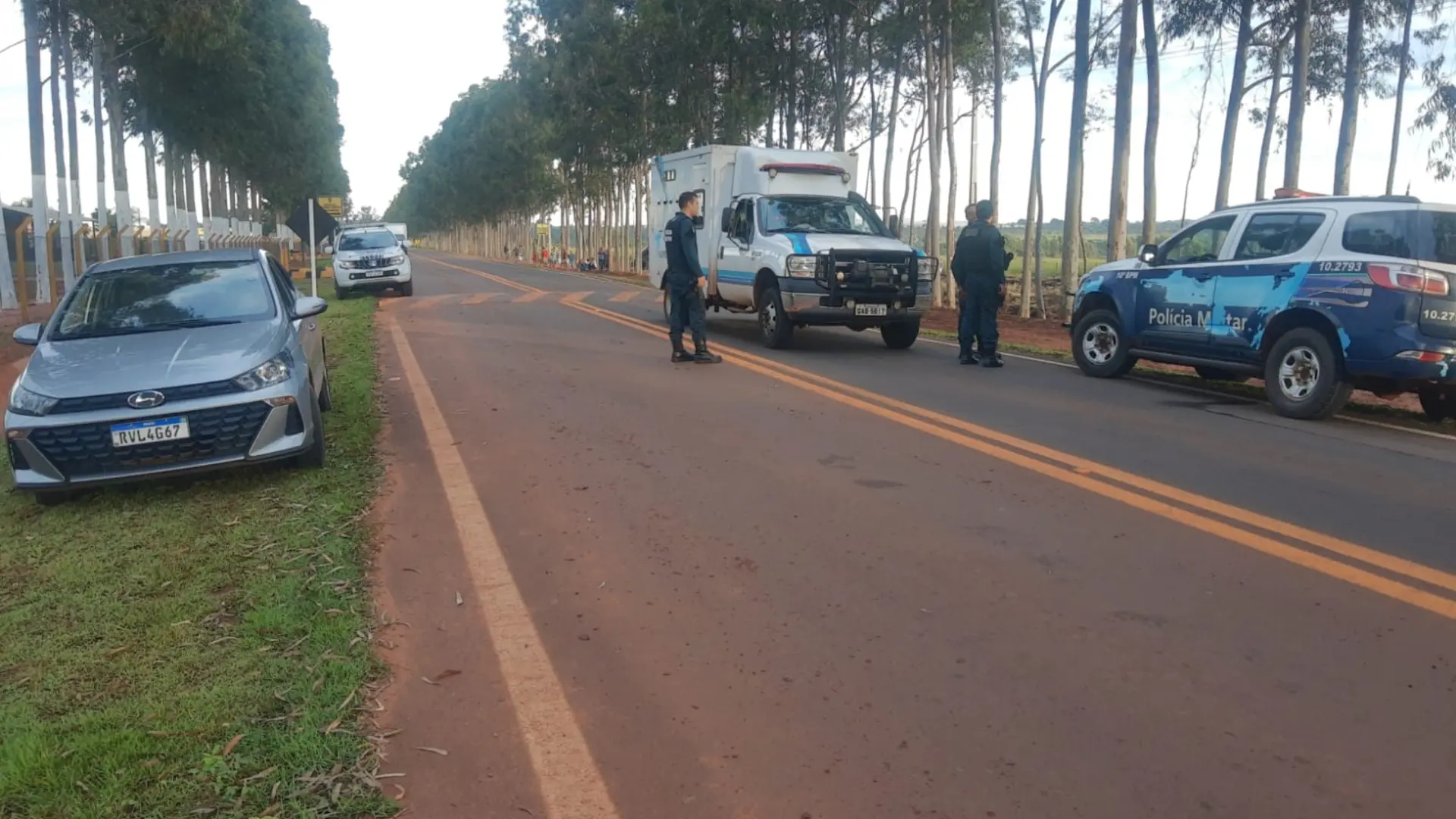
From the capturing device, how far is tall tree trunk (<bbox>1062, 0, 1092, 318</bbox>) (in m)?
20.5

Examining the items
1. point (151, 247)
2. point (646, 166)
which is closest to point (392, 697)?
point (151, 247)

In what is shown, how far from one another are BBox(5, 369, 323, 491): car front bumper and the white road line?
3.70 feet

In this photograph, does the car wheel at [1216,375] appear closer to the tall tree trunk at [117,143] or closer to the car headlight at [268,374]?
the car headlight at [268,374]

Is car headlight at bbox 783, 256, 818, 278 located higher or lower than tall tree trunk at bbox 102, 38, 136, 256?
lower

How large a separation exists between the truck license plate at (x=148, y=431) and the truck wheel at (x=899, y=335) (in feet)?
32.0

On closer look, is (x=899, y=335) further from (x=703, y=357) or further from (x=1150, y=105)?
(x=1150, y=105)

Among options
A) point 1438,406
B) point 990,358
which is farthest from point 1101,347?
point 1438,406

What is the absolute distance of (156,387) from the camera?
6488mm

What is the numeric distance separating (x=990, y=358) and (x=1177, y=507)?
22.7 feet

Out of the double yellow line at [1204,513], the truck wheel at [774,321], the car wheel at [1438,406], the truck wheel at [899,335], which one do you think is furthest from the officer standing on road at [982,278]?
the car wheel at [1438,406]

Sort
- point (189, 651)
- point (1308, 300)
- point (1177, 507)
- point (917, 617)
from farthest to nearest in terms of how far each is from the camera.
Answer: point (1308, 300), point (1177, 507), point (917, 617), point (189, 651)

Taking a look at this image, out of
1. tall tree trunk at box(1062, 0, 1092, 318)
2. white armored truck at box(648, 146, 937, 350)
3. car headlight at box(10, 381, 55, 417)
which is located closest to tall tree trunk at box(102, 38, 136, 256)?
white armored truck at box(648, 146, 937, 350)

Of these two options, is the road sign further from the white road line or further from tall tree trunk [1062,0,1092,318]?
the white road line

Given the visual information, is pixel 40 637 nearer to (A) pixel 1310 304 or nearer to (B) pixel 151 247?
(A) pixel 1310 304
